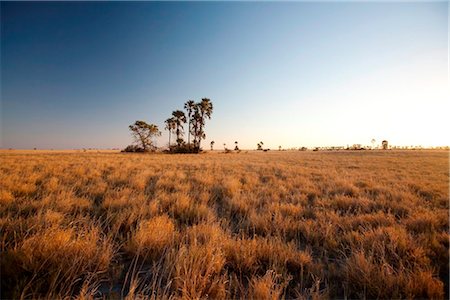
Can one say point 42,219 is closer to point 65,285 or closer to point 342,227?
point 65,285

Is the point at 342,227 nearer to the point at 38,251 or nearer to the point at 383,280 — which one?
the point at 383,280

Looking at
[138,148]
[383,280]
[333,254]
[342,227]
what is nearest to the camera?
[383,280]

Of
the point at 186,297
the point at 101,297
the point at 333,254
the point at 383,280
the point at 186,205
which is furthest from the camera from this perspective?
the point at 186,205

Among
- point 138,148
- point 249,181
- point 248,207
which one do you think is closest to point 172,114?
point 138,148

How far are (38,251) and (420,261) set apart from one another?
4783mm

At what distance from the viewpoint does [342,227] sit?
4.06 meters

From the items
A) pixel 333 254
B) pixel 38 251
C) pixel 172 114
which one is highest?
pixel 172 114

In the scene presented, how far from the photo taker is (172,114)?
190ft

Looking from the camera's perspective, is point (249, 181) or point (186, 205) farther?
point (249, 181)

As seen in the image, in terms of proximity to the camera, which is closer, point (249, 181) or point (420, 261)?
point (420, 261)

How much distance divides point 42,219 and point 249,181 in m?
7.10

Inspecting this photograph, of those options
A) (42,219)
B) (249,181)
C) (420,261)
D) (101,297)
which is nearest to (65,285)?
(101,297)

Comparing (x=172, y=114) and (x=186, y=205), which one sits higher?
(x=172, y=114)

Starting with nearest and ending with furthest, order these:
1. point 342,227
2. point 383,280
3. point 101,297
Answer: point 101,297 < point 383,280 < point 342,227
